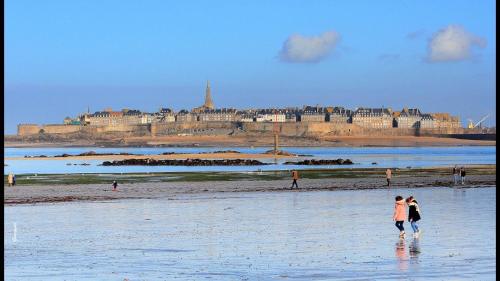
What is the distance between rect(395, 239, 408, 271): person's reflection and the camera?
1586 cm

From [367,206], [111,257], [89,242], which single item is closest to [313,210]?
[367,206]

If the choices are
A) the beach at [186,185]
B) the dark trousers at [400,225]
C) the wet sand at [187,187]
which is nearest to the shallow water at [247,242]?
the dark trousers at [400,225]

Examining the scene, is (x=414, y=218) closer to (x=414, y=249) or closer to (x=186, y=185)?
(x=414, y=249)

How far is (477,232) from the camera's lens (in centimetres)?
2133

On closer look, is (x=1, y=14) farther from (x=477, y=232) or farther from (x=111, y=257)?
(x=477, y=232)

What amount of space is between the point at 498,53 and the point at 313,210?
75.0ft

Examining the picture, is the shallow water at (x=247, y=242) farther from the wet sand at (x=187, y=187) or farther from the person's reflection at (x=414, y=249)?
the wet sand at (x=187, y=187)

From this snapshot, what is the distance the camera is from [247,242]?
2002 cm

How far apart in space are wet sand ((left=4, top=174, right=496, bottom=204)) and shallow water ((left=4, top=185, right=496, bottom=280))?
473 centimetres

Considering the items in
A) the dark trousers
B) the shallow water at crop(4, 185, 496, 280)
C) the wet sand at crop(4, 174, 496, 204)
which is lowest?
the wet sand at crop(4, 174, 496, 204)

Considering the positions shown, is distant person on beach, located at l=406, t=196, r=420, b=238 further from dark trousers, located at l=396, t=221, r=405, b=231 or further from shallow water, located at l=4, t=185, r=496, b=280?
shallow water, located at l=4, t=185, r=496, b=280

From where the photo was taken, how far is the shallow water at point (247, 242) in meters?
15.4

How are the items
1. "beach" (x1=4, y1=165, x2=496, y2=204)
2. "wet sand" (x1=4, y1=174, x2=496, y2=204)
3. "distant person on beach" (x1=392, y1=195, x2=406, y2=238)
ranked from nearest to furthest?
"distant person on beach" (x1=392, y1=195, x2=406, y2=238)
"wet sand" (x1=4, y1=174, x2=496, y2=204)
"beach" (x1=4, y1=165, x2=496, y2=204)

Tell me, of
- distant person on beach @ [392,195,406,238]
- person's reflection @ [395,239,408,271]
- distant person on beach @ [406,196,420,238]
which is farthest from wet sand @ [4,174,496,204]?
person's reflection @ [395,239,408,271]
